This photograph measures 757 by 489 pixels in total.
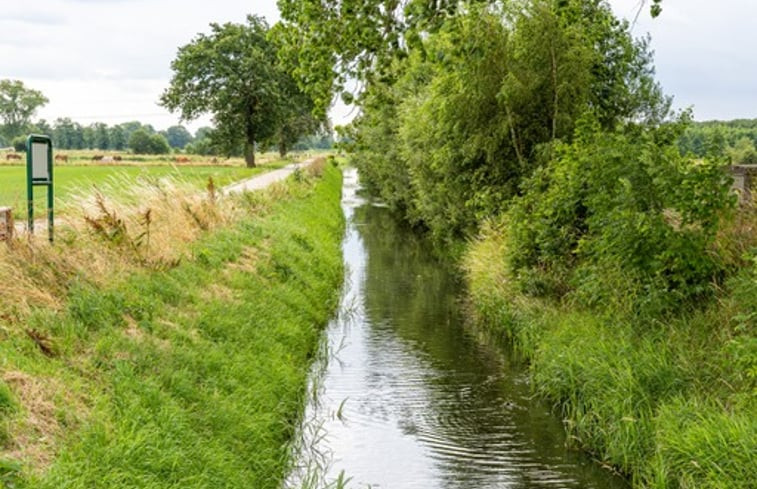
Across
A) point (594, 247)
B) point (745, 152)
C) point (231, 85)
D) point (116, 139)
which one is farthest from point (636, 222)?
point (116, 139)

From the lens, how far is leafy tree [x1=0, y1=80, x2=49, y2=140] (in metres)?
132

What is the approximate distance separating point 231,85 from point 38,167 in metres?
52.8

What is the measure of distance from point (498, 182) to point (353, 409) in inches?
424

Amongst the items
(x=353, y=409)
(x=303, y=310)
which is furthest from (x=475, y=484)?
(x=303, y=310)

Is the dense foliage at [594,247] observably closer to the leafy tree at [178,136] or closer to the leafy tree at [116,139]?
the leafy tree at [116,139]

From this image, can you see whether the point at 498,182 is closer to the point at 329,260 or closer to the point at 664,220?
the point at 329,260

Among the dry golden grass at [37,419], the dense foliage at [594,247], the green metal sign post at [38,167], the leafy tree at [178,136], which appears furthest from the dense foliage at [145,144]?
the dry golden grass at [37,419]

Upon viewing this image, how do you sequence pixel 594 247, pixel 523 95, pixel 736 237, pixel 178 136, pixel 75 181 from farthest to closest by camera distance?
pixel 178 136 → pixel 75 181 → pixel 523 95 → pixel 594 247 → pixel 736 237

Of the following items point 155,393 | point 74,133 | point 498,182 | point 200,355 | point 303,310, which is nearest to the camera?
point 155,393

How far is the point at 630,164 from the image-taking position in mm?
11578

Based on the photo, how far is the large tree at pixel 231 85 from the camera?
62.4m

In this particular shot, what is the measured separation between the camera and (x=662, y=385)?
9.38 m

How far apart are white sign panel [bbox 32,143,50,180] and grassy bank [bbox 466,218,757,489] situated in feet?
24.9

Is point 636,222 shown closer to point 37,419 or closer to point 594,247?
point 594,247
